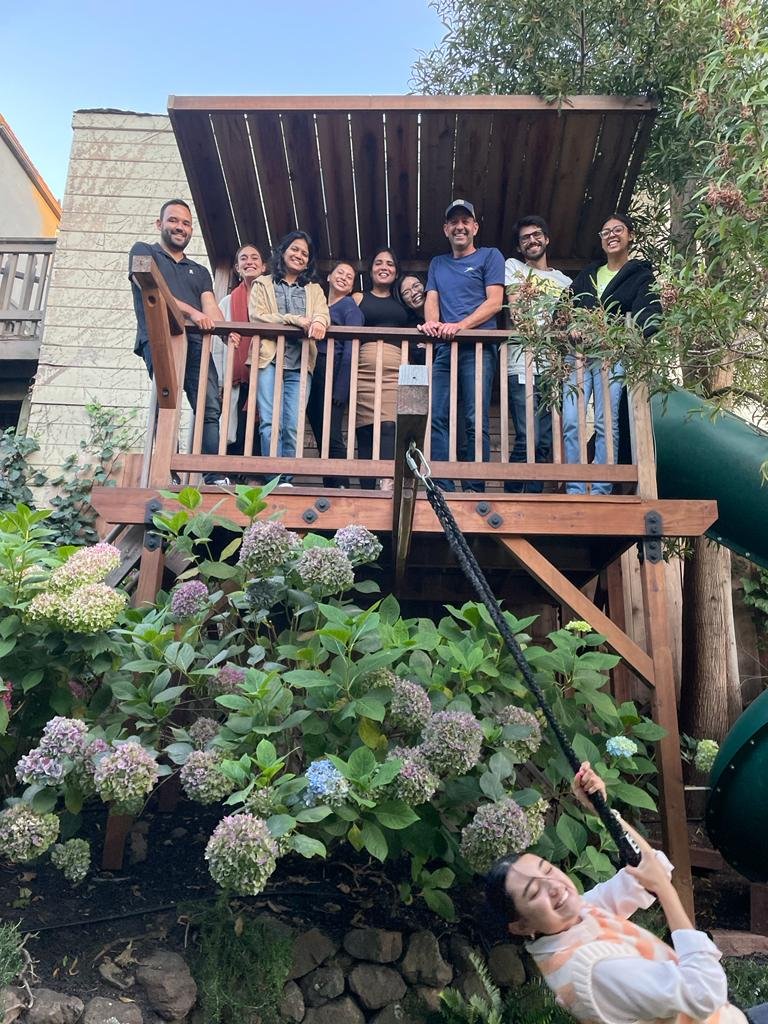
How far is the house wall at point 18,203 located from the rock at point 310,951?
384 inches

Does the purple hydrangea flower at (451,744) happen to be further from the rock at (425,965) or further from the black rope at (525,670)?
the rock at (425,965)

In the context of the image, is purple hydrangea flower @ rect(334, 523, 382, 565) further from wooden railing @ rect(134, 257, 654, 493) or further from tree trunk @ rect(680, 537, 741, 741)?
tree trunk @ rect(680, 537, 741, 741)

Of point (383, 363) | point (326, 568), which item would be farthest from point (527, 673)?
point (383, 363)

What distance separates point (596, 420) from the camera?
15.2ft

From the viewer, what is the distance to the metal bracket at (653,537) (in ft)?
13.6

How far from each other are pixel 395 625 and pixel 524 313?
1.93 metres

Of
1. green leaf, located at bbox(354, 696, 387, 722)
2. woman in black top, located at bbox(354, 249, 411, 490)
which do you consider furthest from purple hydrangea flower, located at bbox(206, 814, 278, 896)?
woman in black top, located at bbox(354, 249, 411, 490)

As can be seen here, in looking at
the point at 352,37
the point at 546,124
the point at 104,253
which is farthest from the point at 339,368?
the point at 352,37

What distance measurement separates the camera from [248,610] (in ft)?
10.6

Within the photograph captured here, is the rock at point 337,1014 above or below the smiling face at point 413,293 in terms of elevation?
below

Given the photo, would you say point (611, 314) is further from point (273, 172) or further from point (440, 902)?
point (440, 902)

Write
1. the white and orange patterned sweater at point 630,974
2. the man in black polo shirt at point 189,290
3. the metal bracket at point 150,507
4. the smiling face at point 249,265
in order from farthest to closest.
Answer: the smiling face at point 249,265, the man in black polo shirt at point 189,290, the metal bracket at point 150,507, the white and orange patterned sweater at point 630,974

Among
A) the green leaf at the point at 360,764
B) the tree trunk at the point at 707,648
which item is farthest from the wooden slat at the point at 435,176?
the green leaf at the point at 360,764

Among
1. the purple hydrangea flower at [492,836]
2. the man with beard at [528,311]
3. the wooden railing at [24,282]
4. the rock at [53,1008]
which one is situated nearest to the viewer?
the purple hydrangea flower at [492,836]
